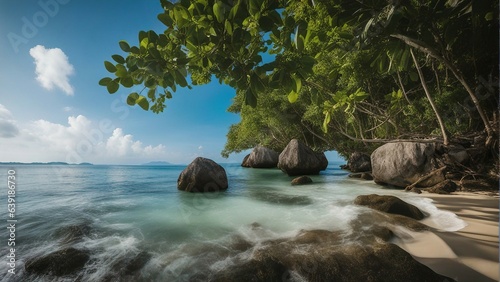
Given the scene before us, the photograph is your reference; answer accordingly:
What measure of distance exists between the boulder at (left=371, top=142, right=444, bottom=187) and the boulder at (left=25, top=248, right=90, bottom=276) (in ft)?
30.2

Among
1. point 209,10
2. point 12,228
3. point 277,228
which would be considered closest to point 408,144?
point 277,228

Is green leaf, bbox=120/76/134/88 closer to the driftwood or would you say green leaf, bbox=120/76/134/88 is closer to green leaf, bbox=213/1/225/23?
green leaf, bbox=213/1/225/23

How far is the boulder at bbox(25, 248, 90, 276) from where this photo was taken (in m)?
2.61

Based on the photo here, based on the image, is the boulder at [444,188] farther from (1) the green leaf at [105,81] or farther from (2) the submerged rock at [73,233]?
(2) the submerged rock at [73,233]

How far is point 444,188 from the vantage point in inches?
260

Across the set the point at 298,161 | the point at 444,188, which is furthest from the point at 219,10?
the point at 298,161

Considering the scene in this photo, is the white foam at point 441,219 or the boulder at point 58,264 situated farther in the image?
the white foam at point 441,219

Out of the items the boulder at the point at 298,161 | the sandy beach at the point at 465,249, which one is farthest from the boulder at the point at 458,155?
the boulder at the point at 298,161

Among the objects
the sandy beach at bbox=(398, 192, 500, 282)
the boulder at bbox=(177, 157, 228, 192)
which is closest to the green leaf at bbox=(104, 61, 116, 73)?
the sandy beach at bbox=(398, 192, 500, 282)

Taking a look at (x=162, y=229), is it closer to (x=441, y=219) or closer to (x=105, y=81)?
(x=105, y=81)

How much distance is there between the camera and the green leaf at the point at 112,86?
115cm

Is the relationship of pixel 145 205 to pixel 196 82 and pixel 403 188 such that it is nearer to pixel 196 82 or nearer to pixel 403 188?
pixel 196 82

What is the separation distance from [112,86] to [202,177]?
7394 mm

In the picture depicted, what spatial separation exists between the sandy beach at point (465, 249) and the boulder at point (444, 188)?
8.22 feet
